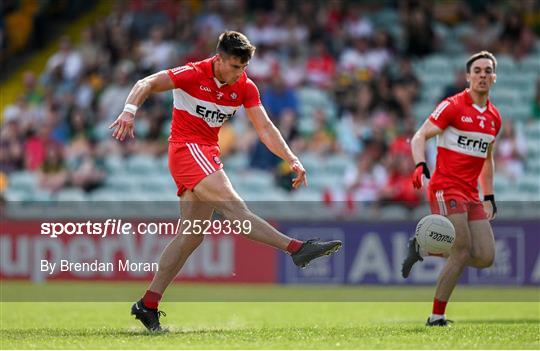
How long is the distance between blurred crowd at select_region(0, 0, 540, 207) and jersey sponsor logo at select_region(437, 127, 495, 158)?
791 centimetres

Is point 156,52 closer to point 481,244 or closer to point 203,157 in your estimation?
point 481,244

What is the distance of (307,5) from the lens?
78.7ft

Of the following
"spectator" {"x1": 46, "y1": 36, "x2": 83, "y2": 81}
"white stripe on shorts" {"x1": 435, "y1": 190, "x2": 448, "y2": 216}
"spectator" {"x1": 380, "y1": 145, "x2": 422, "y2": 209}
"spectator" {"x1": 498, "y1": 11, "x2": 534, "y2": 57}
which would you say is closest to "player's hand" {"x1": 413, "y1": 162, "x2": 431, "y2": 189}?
"white stripe on shorts" {"x1": 435, "y1": 190, "x2": 448, "y2": 216}

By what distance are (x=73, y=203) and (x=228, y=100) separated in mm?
10706

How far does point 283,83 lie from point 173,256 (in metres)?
12.2

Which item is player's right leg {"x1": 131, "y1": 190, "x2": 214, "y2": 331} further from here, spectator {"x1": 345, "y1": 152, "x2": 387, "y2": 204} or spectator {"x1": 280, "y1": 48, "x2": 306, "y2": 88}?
spectator {"x1": 280, "y1": 48, "x2": 306, "y2": 88}

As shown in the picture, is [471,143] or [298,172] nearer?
[298,172]

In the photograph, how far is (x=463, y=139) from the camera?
37.1 feet

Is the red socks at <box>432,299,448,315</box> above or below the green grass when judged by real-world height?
above

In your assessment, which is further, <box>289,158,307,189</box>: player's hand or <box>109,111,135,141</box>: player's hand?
<box>289,158,307,189</box>: player's hand

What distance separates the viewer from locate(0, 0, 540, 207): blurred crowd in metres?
21.0

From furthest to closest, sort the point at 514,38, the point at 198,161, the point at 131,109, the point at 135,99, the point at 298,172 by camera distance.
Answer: the point at 514,38 → the point at 298,172 → the point at 198,161 → the point at 135,99 → the point at 131,109

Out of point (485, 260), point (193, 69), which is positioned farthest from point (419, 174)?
point (193, 69)

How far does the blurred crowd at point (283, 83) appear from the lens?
2097cm
